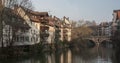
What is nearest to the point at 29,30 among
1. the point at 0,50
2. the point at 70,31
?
the point at 0,50

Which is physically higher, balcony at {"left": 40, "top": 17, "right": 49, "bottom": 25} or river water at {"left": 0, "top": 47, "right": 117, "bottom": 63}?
balcony at {"left": 40, "top": 17, "right": 49, "bottom": 25}

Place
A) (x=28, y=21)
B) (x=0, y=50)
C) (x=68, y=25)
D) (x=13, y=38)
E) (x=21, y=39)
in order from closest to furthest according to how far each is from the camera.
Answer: (x=0, y=50) < (x=13, y=38) < (x=21, y=39) < (x=28, y=21) < (x=68, y=25)

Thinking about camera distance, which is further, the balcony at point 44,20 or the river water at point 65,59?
the balcony at point 44,20

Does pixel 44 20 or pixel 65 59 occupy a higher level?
pixel 44 20

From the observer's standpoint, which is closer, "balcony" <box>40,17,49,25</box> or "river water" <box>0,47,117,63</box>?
"river water" <box>0,47,117,63</box>

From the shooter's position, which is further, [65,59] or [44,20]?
[44,20]

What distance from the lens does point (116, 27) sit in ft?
404

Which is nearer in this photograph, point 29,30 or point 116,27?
point 29,30

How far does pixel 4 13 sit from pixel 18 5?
5305mm

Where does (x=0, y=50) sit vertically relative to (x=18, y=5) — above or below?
below

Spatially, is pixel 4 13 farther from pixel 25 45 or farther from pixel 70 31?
pixel 70 31

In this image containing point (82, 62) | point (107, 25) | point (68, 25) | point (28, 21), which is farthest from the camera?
point (107, 25)

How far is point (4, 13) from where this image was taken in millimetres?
52031

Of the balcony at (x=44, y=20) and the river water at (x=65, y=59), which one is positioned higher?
the balcony at (x=44, y=20)
